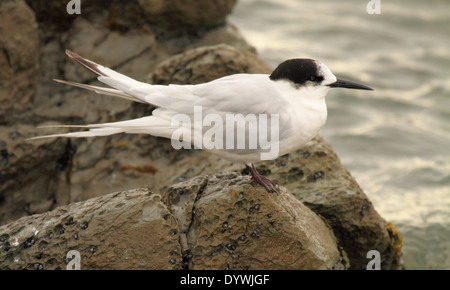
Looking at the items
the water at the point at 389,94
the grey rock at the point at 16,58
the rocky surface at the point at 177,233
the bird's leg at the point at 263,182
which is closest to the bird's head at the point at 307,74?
the bird's leg at the point at 263,182

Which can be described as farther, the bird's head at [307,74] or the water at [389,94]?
the water at [389,94]

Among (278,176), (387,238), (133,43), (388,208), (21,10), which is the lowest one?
(388,208)

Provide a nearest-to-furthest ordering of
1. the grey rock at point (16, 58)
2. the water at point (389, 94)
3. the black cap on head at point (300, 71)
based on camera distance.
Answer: the black cap on head at point (300, 71)
the grey rock at point (16, 58)
the water at point (389, 94)

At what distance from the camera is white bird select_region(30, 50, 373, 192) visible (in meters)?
4.18

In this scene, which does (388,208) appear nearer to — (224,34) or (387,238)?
(387,238)

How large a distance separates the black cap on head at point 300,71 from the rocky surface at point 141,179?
81 cm

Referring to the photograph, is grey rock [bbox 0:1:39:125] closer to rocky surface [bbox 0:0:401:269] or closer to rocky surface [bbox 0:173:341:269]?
rocky surface [bbox 0:0:401:269]

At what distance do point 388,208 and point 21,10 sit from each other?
450 centimetres

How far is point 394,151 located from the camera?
8477 mm

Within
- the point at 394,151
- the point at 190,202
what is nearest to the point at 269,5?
the point at 394,151

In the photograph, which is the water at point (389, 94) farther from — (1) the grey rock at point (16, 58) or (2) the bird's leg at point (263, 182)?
(1) the grey rock at point (16, 58)

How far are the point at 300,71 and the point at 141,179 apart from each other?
6.75 feet

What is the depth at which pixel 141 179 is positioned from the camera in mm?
5652

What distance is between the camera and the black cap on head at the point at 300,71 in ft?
14.0
